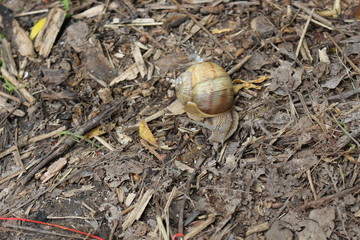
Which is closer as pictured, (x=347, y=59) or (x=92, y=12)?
(x=347, y=59)

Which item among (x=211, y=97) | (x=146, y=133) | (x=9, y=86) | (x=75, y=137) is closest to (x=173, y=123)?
(x=146, y=133)

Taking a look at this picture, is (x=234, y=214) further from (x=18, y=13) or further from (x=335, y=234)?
(x=18, y=13)

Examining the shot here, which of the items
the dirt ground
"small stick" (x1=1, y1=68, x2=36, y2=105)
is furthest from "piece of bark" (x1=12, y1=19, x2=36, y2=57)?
"small stick" (x1=1, y1=68, x2=36, y2=105)

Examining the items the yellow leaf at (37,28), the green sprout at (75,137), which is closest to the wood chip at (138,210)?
the green sprout at (75,137)

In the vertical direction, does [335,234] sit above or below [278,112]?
→ below

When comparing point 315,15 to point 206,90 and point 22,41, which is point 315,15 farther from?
point 22,41

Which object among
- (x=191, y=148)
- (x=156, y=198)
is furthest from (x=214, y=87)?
(x=156, y=198)
